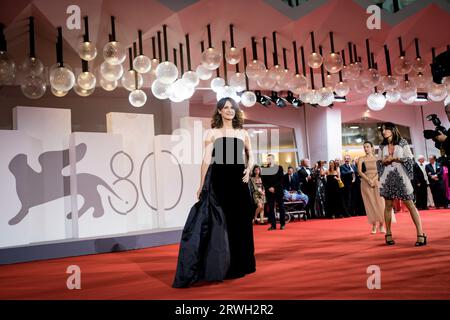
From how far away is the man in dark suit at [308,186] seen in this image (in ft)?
37.8

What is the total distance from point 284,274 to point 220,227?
74 centimetres

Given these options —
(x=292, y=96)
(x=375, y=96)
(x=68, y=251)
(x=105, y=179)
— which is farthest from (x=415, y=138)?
(x=68, y=251)

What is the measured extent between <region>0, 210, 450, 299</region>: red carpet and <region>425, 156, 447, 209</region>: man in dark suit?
6897mm

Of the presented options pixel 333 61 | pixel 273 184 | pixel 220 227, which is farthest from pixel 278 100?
pixel 220 227

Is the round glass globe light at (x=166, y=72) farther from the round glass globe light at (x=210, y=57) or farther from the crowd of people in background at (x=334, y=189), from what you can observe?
the crowd of people in background at (x=334, y=189)

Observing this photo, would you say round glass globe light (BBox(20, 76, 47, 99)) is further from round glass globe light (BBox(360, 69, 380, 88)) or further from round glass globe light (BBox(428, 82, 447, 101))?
round glass globe light (BBox(428, 82, 447, 101))

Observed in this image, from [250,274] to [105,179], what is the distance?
409 centimetres

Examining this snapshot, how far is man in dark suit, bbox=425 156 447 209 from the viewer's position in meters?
12.3

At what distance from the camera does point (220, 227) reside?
3.61 meters

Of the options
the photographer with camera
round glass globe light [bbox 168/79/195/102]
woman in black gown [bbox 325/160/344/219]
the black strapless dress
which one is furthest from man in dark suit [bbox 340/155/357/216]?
the photographer with camera

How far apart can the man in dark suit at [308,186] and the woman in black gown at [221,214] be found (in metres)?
7.75

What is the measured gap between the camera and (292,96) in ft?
41.0

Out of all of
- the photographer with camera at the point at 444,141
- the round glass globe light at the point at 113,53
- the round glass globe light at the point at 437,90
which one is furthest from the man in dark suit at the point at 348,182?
the photographer with camera at the point at 444,141

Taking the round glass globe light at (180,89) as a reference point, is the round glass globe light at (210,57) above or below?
above
